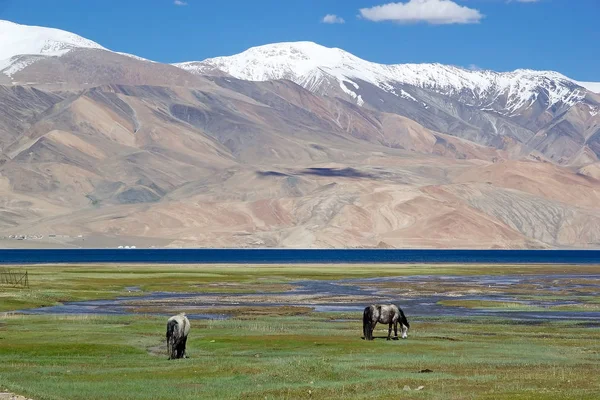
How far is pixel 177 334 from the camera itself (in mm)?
43000

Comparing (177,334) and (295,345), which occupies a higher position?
(177,334)

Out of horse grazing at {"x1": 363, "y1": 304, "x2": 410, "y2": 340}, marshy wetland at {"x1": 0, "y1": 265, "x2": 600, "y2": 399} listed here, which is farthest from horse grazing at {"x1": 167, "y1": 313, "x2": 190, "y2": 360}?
horse grazing at {"x1": 363, "y1": 304, "x2": 410, "y2": 340}

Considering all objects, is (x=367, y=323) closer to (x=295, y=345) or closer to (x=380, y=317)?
(x=380, y=317)

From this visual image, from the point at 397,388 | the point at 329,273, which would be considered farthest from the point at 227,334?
the point at 329,273

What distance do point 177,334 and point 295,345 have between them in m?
7.51

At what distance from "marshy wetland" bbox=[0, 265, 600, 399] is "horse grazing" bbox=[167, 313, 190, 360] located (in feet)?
3.68

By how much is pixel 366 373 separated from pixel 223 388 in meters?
5.98

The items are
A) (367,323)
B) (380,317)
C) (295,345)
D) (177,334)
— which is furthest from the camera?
(380,317)

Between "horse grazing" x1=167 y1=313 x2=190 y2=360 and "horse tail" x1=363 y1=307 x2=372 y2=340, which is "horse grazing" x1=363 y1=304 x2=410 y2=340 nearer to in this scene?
"horse tail" x1=363 y1=307 x2=372 y2=340

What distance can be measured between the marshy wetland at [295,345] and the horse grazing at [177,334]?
1.12m

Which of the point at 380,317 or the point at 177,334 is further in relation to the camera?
the point at 380,317

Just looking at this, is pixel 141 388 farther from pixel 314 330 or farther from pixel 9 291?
pixel 9 291

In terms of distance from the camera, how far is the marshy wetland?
35.2 metres

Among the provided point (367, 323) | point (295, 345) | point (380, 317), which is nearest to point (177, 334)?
point (295, 345)
